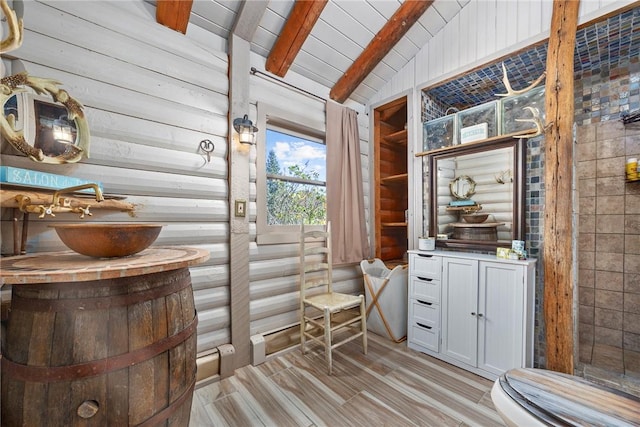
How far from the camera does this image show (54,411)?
2.74 feet

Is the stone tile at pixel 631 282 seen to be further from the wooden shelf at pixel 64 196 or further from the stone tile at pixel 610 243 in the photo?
the wooden shelf at pixel 64 196

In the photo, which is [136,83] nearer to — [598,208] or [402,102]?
[402,102]

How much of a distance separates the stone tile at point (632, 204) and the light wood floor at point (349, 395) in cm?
182

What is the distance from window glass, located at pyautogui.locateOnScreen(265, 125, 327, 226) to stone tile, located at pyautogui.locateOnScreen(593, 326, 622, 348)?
2661 mm

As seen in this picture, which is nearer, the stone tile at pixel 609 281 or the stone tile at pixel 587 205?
the stone tile at pixel 609 281

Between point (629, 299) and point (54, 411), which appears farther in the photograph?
point (629, 299)

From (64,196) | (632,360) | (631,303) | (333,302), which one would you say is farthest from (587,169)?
(64,196)

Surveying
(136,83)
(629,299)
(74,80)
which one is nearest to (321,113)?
(136,83)

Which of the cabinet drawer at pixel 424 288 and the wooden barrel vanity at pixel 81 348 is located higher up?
the wooden barrel vanity at pixel 81 348

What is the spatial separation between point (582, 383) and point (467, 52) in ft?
8.57

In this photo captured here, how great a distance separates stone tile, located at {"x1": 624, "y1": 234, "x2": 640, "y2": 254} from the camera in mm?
2084

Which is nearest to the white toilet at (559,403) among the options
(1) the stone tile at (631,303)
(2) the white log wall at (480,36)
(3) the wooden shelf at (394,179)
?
(1) the stone tile at (631,303)

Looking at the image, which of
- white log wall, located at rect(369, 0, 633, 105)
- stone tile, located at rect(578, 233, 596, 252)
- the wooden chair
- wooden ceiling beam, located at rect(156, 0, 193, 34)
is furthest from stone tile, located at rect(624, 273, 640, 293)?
wooden ceiling beam, located at rect(156, 0, 193, 34)

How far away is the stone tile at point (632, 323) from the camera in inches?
82.5
